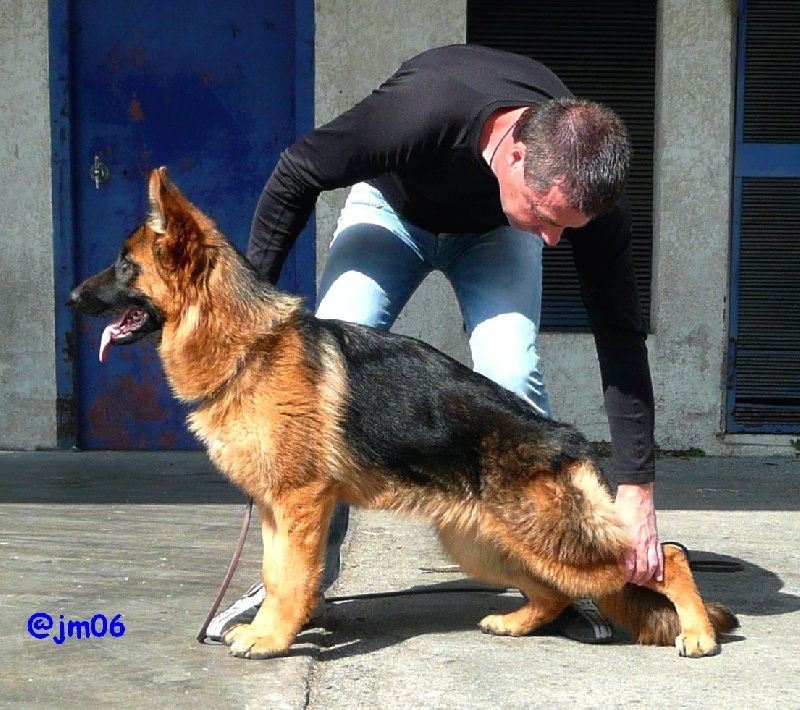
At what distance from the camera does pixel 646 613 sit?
3773 millimetres

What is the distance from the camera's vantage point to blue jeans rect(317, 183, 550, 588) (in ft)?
12.9

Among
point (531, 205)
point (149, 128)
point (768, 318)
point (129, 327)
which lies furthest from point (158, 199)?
point (768, 318)

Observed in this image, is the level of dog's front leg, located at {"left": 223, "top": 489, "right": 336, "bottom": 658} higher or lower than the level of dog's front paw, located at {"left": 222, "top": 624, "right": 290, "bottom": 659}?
higher

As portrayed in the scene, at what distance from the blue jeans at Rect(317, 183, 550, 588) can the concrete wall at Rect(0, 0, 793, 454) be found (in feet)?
9.64

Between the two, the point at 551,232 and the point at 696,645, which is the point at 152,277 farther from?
the point at 696,645

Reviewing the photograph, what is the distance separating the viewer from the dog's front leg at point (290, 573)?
3.53 metres

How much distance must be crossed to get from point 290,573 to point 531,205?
131 centimetres

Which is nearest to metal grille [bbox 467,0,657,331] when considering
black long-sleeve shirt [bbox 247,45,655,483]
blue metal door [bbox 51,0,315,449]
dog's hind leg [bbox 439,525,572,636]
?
blue metal door [bbox 51,0,315,449]

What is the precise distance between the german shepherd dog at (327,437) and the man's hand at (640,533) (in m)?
0.04

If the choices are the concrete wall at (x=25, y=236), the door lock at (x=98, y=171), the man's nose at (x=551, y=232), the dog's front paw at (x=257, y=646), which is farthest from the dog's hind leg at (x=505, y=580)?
the door lock at (x=98, y=171)

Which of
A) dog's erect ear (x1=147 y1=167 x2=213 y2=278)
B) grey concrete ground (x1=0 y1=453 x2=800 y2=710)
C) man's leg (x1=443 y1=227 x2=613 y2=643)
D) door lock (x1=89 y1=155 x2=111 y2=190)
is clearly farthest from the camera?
door lock (x1=89 y1=155 x2=111 y2=190)

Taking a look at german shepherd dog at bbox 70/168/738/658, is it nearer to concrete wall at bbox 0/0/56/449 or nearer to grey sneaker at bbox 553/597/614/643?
grey sneaker at bbox 553/597/614/643

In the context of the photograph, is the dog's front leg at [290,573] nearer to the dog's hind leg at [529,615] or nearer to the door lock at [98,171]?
the dog's hind leg at [529,615]

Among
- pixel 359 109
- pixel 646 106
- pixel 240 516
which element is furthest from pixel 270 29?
pixel 359 109
